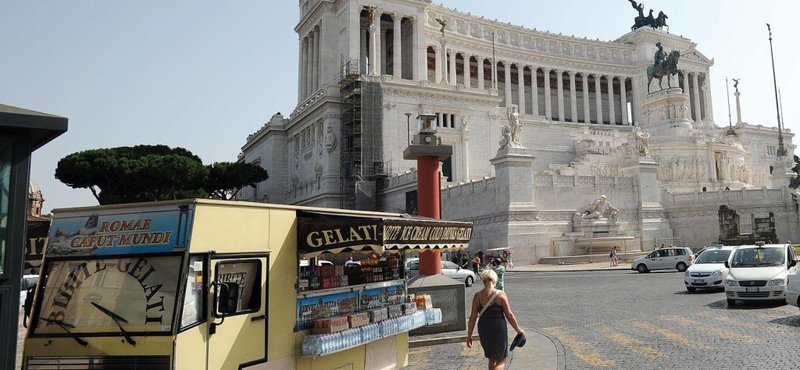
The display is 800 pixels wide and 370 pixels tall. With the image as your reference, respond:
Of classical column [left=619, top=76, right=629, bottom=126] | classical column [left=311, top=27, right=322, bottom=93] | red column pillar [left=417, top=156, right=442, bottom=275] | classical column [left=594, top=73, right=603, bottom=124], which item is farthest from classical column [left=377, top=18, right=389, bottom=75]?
red column pillar [left=417, top=156, right=442, bottom=275]

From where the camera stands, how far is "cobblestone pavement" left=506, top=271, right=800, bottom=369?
9828 mm

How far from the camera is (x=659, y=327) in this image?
12.9 metres

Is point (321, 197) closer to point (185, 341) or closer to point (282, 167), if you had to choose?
point (282, 167)

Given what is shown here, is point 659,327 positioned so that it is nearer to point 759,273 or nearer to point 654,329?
point 654,329

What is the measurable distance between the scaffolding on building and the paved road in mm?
31792

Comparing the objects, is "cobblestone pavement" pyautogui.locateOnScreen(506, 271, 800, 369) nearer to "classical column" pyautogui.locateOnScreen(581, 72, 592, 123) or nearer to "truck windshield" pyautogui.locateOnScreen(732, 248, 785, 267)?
"truck windshield" pyautogui.locateOnScreen(732, 248, 785, 267)

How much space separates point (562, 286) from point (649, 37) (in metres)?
81.2

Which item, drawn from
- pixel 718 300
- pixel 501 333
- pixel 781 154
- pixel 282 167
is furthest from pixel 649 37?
pixel 501 333

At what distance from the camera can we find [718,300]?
672 inches

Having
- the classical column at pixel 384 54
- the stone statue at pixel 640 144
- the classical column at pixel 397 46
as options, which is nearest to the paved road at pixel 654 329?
the stone statue at pixel 640 144

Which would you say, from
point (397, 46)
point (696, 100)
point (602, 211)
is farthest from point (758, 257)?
point (696, 100)

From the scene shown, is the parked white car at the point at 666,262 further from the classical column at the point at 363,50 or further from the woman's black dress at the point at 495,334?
the classical column at the point at 363,50

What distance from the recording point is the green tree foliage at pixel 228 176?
5797cm

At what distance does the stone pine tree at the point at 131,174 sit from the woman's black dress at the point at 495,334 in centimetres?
4601
